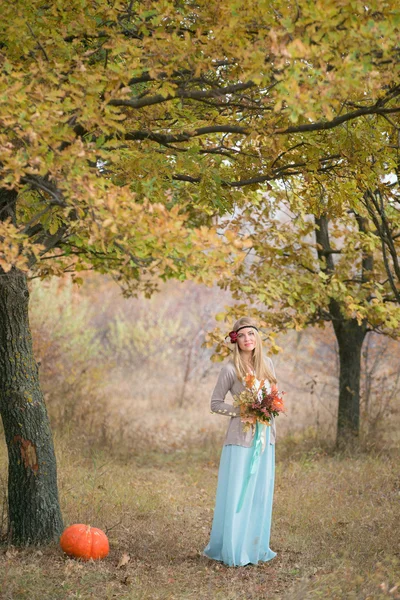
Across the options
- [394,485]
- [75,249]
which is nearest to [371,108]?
[75,249]

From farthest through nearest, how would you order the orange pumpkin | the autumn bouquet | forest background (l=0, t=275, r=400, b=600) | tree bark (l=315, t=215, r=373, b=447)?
tree bark (l=315, t=215, r=373, b=447) < the autumn bouquet < the orange pumpkin < forest background (l=0, t=275, r=400, b=600)

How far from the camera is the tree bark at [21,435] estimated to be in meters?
5.80

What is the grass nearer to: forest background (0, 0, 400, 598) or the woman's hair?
forest background (0, 0, 400, 598)

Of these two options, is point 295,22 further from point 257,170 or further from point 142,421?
point 142,421

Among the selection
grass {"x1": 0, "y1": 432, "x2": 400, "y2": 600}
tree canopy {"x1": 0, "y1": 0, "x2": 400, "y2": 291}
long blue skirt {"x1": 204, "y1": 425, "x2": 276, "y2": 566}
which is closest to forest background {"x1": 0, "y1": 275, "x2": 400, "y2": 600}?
grass {"x1": 0, "y1": 432, "x2": 400, "y2": 600}

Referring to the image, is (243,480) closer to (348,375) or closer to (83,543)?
(83,543)

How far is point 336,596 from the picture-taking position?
4781 mm

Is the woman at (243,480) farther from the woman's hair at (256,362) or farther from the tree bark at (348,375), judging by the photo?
the tree bark at (348,375)

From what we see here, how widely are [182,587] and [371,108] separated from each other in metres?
3.71

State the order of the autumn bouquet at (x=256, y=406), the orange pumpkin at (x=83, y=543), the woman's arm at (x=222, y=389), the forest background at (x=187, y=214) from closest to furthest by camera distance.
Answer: the forest background at (x=187, y=214) → the orange pumpkin at (x=83, y=543) → the autumn bouquet at (x=256, y=406) → the woman's arm at (x=222, y=389)

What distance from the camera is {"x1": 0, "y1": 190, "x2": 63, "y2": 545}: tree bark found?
5.80 metres

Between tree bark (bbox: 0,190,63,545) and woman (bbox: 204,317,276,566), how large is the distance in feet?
4.69

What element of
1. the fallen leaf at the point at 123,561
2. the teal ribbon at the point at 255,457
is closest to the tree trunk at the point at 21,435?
the fallen leaf at the point at 123,561

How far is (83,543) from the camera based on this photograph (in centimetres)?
545
